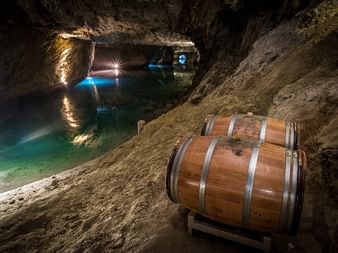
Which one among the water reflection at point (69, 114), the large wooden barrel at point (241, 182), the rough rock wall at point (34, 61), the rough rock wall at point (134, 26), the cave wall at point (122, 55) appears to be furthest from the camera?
the cave wall at point (122, 55)

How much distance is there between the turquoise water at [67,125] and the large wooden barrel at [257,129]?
18.8 feet

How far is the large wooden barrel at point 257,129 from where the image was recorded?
2.74m

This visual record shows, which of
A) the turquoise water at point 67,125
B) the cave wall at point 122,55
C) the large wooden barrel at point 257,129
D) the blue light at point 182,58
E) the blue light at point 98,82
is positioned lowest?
the turquoise water at point 67,125

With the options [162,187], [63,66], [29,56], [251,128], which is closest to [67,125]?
[29,56]

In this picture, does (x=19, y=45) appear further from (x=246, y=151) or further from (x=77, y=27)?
(x=246, y=151)

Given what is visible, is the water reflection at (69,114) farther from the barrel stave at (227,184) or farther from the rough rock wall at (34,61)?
the barrel stave at (227,184)

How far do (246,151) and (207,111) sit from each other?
3750mm

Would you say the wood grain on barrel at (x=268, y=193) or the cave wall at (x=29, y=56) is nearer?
the wood grain on barrel at (x=268, y=193)

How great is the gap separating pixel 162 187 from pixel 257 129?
167 cm

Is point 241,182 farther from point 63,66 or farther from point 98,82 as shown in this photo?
point 98,82

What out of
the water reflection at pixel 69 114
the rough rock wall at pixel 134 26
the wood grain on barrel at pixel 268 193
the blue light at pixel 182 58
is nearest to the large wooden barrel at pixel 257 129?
the wood grain on barrel at pixel 268 193

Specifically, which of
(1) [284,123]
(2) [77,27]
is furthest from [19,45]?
(1) [284,123]

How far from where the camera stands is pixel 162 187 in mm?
3797

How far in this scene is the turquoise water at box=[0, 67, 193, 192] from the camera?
25.4ft
